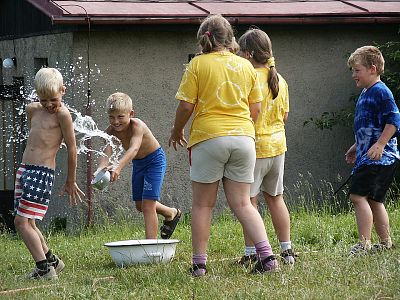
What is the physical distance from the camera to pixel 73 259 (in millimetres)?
8539

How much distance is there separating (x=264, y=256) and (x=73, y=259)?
222 centimetres

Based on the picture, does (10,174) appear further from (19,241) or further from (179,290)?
(179,290)

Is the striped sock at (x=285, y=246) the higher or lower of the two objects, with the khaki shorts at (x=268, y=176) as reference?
lower

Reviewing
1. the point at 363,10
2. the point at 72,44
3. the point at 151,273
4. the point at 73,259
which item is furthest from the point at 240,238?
the point at 363,10

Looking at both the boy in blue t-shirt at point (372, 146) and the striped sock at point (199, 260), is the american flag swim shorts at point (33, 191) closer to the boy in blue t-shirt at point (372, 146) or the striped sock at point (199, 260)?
Answer: the striped sock at point (199, 260)

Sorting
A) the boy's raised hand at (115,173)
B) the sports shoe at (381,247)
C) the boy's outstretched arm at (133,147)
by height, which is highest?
the boy's outstretched arm at (133,147)

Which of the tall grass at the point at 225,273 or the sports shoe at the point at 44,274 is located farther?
the sports shoe at the point at 44,274

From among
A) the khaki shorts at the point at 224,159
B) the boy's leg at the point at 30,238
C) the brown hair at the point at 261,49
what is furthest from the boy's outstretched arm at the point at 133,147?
the brown hair at the point at 261,49

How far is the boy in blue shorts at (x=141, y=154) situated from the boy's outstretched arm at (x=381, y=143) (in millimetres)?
1941

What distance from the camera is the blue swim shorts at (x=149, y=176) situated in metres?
8.62

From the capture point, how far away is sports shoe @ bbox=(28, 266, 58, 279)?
7496 mm

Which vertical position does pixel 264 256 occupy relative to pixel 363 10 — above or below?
below

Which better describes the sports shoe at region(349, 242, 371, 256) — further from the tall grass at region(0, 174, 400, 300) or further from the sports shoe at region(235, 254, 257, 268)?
the sports shoe at region(235, 254, 257, 268)

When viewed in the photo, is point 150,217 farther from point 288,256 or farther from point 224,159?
point 224,159
